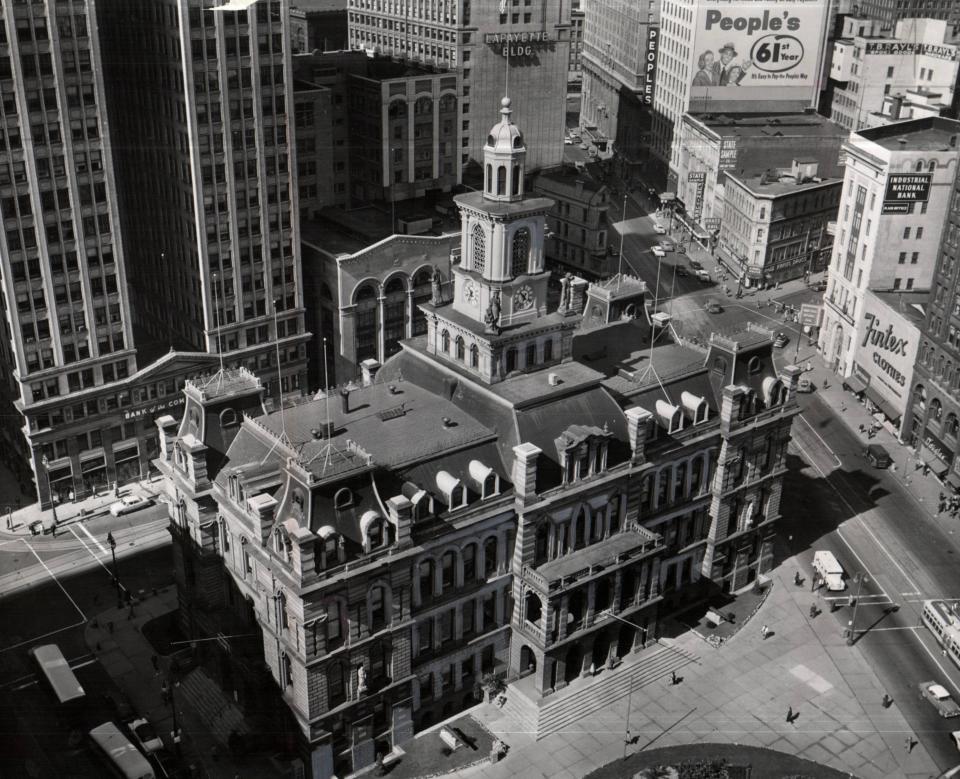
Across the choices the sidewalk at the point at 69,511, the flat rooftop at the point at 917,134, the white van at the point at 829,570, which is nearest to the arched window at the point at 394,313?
the sidewalk at the point at 69,511

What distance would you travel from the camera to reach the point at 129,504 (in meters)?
132

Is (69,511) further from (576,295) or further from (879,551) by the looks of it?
(879,551)

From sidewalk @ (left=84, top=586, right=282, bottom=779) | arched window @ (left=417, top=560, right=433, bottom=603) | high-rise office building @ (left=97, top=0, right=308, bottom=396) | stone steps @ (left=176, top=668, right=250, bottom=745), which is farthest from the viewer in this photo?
high-rise office building @ (left=97, top=0, right=308, bottom=396)

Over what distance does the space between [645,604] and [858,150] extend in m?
88.2

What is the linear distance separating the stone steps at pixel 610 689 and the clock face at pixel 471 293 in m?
37.0

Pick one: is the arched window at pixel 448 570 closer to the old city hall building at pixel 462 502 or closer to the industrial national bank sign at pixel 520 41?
the old city hall building at pixel 462 502

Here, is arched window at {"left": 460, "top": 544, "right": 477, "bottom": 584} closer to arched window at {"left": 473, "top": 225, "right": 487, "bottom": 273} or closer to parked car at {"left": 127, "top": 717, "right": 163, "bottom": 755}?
arched window at {"left": 473, "top": 225, "right": 487, "bottom": 273}

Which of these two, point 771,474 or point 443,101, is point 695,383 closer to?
point 771,474

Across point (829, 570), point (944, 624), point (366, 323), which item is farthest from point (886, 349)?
point (366, 323)

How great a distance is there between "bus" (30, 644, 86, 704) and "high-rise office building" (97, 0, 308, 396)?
40.5 meters

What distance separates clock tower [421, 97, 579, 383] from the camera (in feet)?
331

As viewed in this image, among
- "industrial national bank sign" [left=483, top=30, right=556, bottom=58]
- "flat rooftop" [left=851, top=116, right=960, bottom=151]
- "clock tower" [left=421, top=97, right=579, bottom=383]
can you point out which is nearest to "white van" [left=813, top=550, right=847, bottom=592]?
"clock tower" [left=421, top=97, right=579, bottom=383]

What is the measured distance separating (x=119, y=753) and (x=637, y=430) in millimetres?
52006

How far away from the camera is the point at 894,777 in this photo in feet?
310
